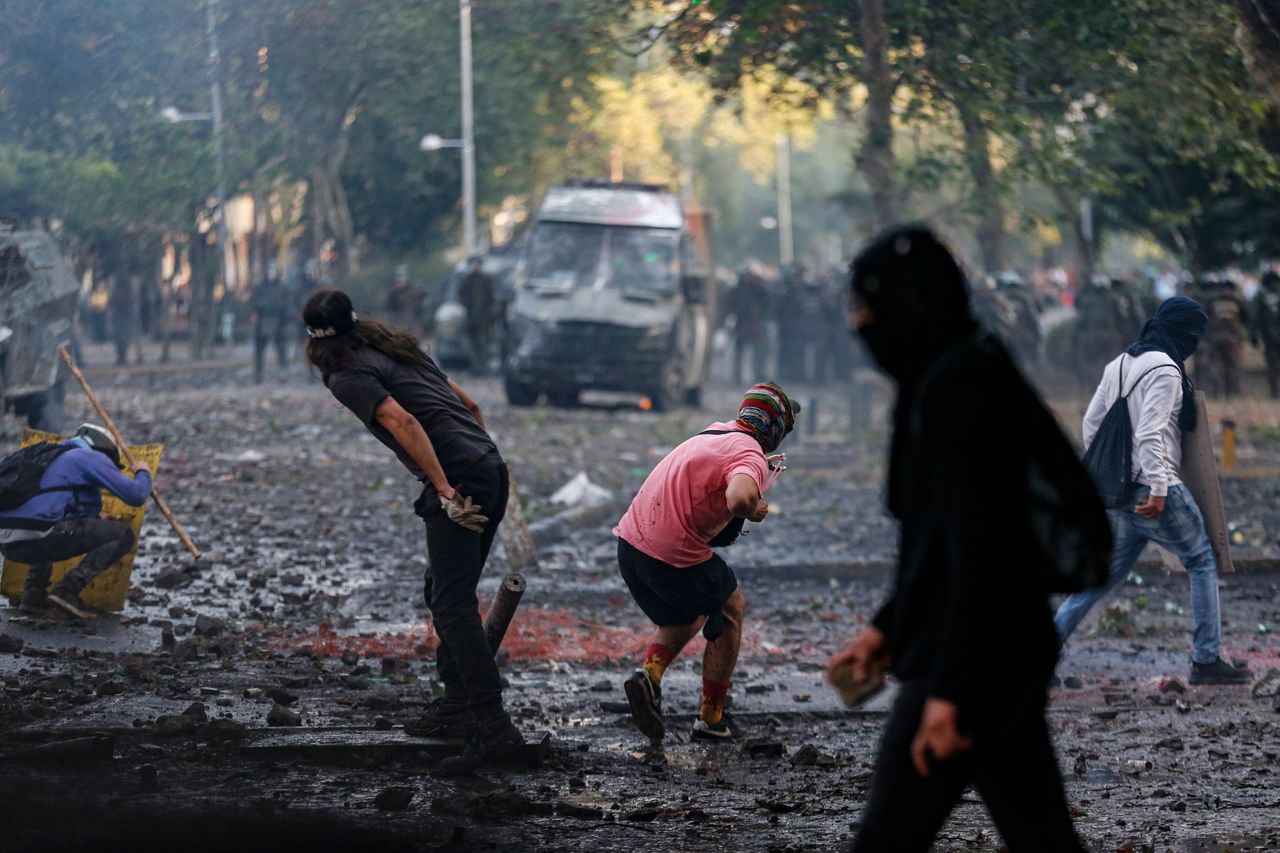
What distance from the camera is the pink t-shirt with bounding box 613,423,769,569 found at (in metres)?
5.90

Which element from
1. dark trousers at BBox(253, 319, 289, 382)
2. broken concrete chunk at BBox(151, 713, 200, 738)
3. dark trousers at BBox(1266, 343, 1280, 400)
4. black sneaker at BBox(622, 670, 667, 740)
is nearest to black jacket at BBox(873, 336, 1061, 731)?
black sneaker at BBox(622, 670, 667, 740)

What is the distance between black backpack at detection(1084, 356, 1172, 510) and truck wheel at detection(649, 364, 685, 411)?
13.3 metres

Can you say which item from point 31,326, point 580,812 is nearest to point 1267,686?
point 580,812

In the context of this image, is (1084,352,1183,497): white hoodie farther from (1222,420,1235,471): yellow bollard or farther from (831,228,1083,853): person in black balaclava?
(1222,420,1235,471): yellow bollard

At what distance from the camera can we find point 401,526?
11922mm

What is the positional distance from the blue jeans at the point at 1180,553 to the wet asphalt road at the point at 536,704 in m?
0.30

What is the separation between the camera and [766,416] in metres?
5.91

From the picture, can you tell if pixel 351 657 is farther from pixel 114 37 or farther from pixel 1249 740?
pixel 114 37

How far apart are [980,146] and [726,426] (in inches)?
402

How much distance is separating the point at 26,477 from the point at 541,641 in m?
2.58

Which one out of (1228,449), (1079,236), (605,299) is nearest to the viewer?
(1228,449)

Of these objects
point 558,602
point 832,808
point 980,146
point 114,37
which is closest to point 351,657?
point 558,602

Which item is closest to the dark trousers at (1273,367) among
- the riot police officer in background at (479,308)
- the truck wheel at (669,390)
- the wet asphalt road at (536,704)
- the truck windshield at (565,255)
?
the truck wheel at (669,390)

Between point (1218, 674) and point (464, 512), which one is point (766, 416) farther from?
point (1218, 674)
